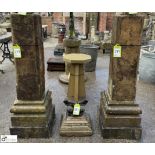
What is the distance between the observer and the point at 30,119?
2.68 metres

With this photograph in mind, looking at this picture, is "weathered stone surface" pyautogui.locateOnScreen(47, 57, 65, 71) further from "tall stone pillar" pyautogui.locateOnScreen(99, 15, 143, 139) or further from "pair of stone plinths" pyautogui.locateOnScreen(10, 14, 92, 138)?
"tall stone pillar" pyautogui.locateOnScreen(99, 15, 143, 139)

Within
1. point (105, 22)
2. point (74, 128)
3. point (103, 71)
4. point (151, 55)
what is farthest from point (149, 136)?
point (105, 22)

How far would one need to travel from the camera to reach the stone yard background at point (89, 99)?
2791 mm

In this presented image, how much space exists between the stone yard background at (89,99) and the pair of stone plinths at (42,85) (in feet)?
0.55

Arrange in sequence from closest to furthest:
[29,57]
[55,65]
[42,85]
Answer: [29,57] → [42,85] → [55,65]

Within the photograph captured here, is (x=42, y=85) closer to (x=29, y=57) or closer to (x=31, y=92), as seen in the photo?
(x=31, y=92)

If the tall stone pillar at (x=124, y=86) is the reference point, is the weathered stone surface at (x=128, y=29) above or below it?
above

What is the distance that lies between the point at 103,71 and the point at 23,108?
3.10 metres

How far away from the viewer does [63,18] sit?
32.8 ft

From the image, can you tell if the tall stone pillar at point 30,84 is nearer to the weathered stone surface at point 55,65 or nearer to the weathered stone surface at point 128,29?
the weathered stone surface at point 128,29

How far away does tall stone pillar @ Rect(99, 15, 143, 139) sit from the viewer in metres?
2.33

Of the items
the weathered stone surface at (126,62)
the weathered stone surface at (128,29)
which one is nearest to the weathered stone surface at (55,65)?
the weathered stone surface at (126,62)

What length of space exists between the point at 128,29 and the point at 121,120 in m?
1.08

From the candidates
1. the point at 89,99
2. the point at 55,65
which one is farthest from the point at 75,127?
the point at 55,65
